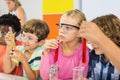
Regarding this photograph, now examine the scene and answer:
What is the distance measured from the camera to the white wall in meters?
2.24

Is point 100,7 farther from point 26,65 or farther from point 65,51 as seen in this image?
point 26,65

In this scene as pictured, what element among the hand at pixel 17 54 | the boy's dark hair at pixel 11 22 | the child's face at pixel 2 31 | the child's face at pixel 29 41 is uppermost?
the boy's dark hair at pixel 11 22

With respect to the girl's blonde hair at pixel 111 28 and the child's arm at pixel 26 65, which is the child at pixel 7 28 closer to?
the child's arm at pixel 26 65

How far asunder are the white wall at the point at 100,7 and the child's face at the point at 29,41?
35.0 inches

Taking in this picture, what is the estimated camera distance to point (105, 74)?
1.26 m

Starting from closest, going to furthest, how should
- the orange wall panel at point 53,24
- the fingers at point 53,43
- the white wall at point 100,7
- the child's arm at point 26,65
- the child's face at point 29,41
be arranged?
the fingers at point 53,43
the child's arm at point 26,65
the child's face at point 29,41
the white wall at point 100,7
the orange wall panel at point 53,24

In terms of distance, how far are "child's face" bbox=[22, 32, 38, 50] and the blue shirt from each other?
423mm

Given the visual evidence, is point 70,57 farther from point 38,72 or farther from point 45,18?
point 45,18

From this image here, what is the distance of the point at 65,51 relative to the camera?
1514 mm

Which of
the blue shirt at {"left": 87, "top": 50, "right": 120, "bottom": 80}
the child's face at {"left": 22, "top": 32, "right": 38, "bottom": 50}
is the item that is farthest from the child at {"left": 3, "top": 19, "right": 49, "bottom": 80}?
the blue shirt at {"left": 87, "top": 50, "right": 120, "bottom": 80}

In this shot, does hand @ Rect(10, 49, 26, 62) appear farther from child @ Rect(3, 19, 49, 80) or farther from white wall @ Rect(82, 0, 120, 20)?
Result: white wall @ Rect(82, 0, 120, 20)

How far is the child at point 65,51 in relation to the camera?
1.40 meters

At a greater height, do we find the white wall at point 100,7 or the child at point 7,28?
the white wall at point 100,7

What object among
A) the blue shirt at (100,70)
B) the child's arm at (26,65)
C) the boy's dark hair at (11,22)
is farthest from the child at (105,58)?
the boy's dark hair at (11,22)
